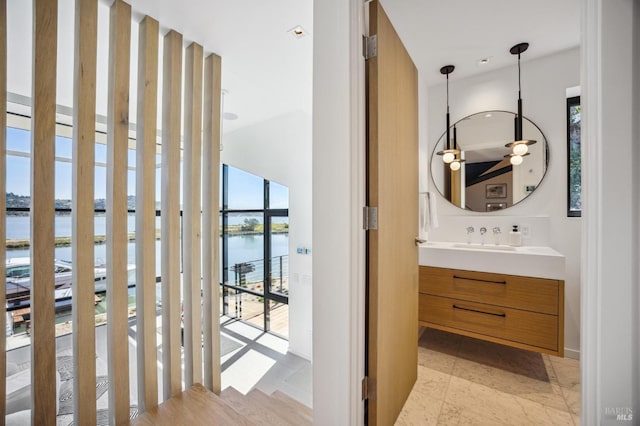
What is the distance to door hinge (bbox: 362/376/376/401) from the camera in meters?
1.27

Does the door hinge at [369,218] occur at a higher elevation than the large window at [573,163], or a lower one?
lower

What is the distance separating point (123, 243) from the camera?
1.49 meters

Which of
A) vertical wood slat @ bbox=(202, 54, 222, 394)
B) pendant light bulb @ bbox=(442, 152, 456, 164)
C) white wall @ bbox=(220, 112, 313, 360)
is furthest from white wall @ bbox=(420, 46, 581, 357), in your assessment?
vertical wood slat @ bbox=(202, 54, 222, 394)

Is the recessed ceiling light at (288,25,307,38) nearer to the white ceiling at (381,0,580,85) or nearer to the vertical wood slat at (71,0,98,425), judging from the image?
the white ceiling at (381,0,580,85)

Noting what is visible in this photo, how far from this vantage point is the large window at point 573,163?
220cm

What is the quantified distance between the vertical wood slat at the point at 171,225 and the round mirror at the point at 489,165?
242cm

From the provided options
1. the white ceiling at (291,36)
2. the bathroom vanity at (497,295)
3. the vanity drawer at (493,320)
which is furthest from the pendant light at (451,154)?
the vanity drawer at (493,320)

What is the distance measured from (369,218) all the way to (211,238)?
124 cm

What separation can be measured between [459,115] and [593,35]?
6.69ft

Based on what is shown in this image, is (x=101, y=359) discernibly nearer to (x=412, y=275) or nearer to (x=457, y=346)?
(x=412, y=275)

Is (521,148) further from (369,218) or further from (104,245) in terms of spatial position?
(104,245)

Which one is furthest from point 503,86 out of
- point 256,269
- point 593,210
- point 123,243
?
point 256,269

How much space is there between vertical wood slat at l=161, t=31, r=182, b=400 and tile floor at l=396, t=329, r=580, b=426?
57.0 inches

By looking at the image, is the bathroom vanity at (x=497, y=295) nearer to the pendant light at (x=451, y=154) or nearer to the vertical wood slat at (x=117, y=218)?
the pendant light at (x=451, y=154)
